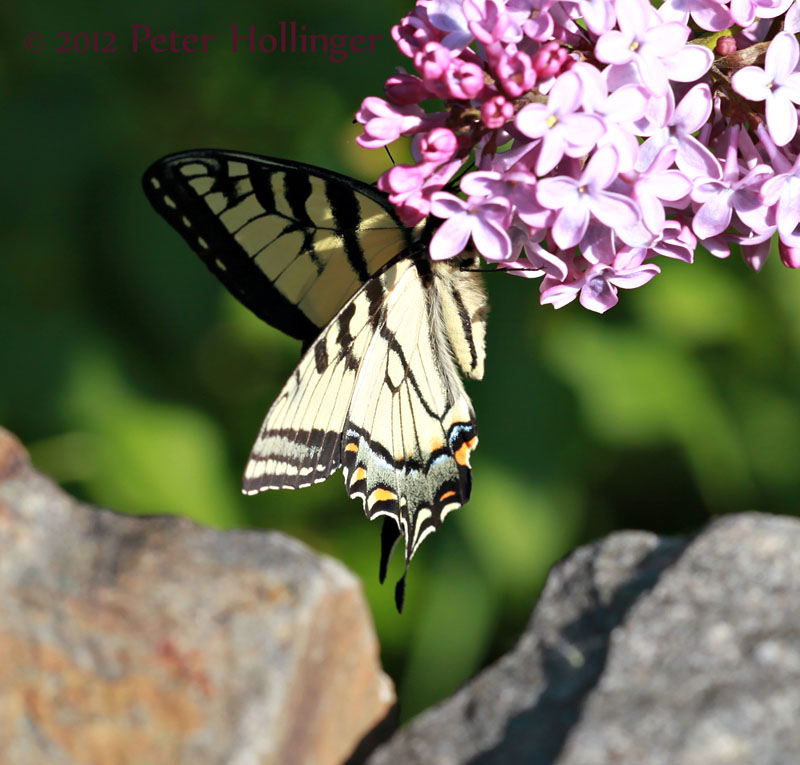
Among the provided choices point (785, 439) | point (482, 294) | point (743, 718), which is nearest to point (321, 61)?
point (482, 294)

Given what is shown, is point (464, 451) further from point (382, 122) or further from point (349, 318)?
point (382, 122)

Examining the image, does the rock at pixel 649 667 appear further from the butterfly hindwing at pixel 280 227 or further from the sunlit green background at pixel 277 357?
the sunlit green background at pixel 277 357

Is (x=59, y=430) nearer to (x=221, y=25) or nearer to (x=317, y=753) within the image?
(x=221, y=25)

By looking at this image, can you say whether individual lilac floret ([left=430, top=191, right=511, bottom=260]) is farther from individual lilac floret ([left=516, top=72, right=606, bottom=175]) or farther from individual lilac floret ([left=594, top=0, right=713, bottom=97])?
individual lilac floret ([left=594, top=0, right=713, bottom=97])

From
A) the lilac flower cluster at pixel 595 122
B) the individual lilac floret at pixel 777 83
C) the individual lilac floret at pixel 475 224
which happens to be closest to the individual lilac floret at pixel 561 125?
the lilac flower cluster at pixel 595 122

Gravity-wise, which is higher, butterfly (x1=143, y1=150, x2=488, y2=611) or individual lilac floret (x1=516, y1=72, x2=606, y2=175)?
individual lilac floret (x1=516, y1=72, x2=606, y2=175)

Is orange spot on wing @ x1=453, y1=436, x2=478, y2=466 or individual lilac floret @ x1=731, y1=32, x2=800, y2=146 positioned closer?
individual lilac floret @ x1=731, y1=32, x2=800, y2=146

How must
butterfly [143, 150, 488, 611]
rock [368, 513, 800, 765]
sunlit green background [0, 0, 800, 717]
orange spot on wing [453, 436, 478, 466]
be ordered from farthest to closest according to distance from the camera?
sunlit green background [0, 0, 800, 717]
orange spot on wing [453, 436, 478, 466]
butterfly [143, 150, 488, 611]
rock [368, 513, 800, 765]

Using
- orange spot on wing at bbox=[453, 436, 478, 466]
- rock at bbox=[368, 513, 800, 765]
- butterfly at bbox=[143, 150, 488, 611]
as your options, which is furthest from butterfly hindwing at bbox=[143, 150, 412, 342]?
rock at bbox=[368, 513, 800, 765]

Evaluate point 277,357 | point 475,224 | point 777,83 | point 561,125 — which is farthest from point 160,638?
point 277,357
